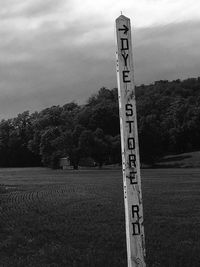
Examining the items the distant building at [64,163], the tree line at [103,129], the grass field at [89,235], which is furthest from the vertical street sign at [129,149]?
the distant building at [64,163]

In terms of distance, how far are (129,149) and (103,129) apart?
102 meters

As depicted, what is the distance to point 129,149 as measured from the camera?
6.00 metres

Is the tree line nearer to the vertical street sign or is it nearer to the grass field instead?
the grass field

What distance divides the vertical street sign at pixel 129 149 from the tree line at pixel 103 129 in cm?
8863

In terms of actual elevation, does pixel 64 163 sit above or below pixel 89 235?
above

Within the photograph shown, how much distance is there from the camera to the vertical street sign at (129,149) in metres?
5.92

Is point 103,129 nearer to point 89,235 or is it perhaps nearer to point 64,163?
point 64,163

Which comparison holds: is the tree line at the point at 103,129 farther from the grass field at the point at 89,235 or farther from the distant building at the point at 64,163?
the grass field at the point at 89,235

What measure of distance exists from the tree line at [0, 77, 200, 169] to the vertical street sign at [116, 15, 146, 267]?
8863 cm

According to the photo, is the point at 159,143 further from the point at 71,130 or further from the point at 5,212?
the point at 5,212

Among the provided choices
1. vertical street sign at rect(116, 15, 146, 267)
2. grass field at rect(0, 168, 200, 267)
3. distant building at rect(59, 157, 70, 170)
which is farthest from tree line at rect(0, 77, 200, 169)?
vertical street sign at rect(116, 15, 146, 267)

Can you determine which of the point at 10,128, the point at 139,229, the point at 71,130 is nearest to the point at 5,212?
the point at 139,229

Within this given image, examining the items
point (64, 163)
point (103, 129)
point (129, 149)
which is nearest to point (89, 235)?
point (129, 149)

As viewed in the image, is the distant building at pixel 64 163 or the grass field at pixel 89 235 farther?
the distant building at pixel 64 163
